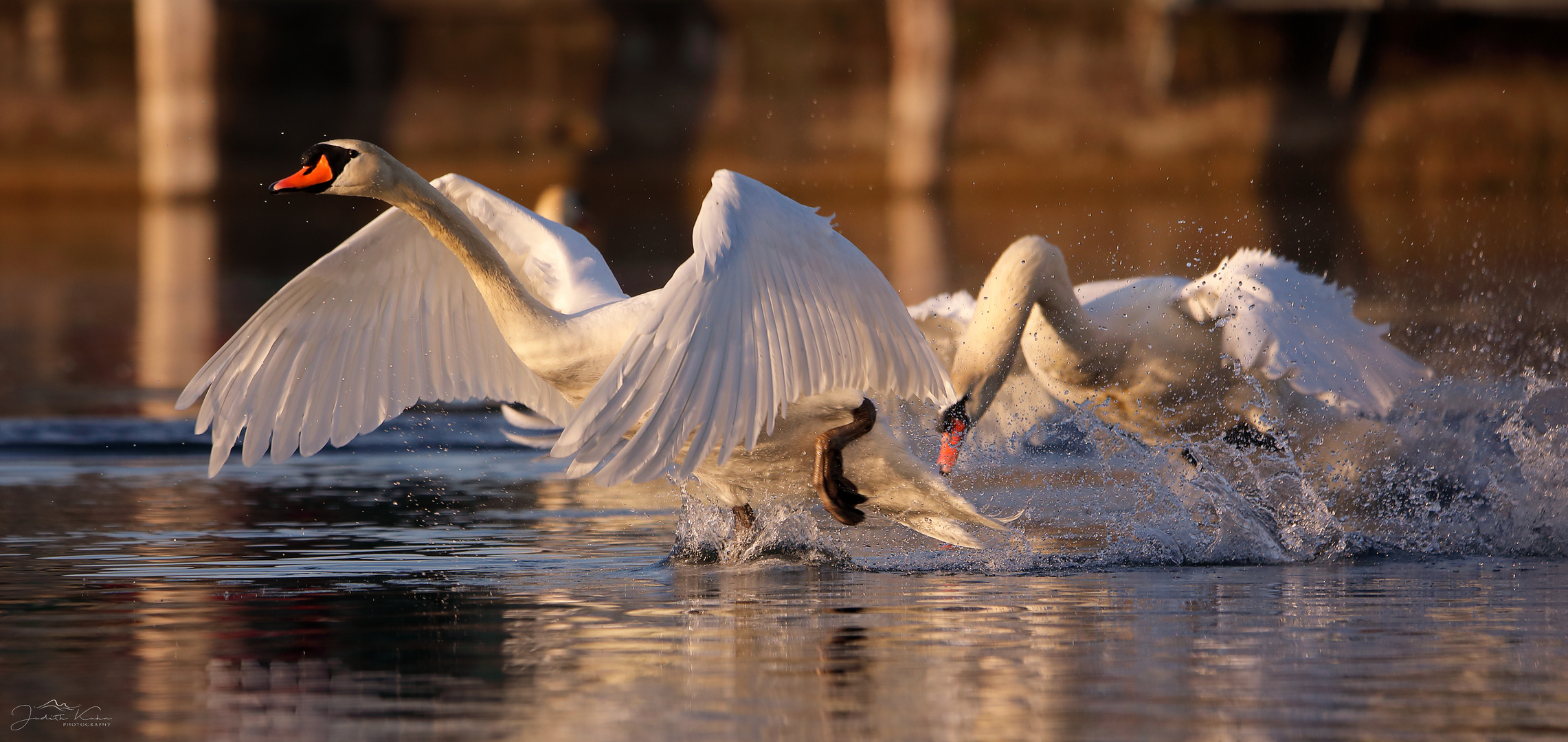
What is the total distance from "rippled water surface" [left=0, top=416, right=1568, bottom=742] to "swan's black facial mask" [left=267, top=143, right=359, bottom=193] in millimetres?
1240

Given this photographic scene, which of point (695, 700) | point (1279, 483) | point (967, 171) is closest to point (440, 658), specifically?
point (695, 700)

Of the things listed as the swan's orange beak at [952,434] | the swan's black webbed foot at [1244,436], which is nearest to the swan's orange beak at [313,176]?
the swan's orange beak at [952,434]

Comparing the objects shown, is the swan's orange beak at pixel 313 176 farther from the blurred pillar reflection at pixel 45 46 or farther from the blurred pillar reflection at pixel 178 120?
the blurred pillar reflection at pixel 45 46

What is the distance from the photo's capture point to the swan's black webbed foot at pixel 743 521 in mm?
7289

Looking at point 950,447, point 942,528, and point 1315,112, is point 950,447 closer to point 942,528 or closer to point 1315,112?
point 942,528

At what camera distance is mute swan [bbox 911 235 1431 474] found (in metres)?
8.05

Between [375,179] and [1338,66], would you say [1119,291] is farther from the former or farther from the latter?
[1338,66]

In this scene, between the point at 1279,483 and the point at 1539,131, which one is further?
the point at 1539,131

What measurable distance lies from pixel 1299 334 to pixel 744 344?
2.95 metres

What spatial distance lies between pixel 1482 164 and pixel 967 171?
7286 millimetres

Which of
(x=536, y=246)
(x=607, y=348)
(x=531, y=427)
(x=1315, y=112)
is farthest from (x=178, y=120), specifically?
(x=607, y=348)

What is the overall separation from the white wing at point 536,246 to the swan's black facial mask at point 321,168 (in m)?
0.77

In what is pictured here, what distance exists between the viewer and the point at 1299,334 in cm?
814

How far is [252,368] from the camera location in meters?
7.49
